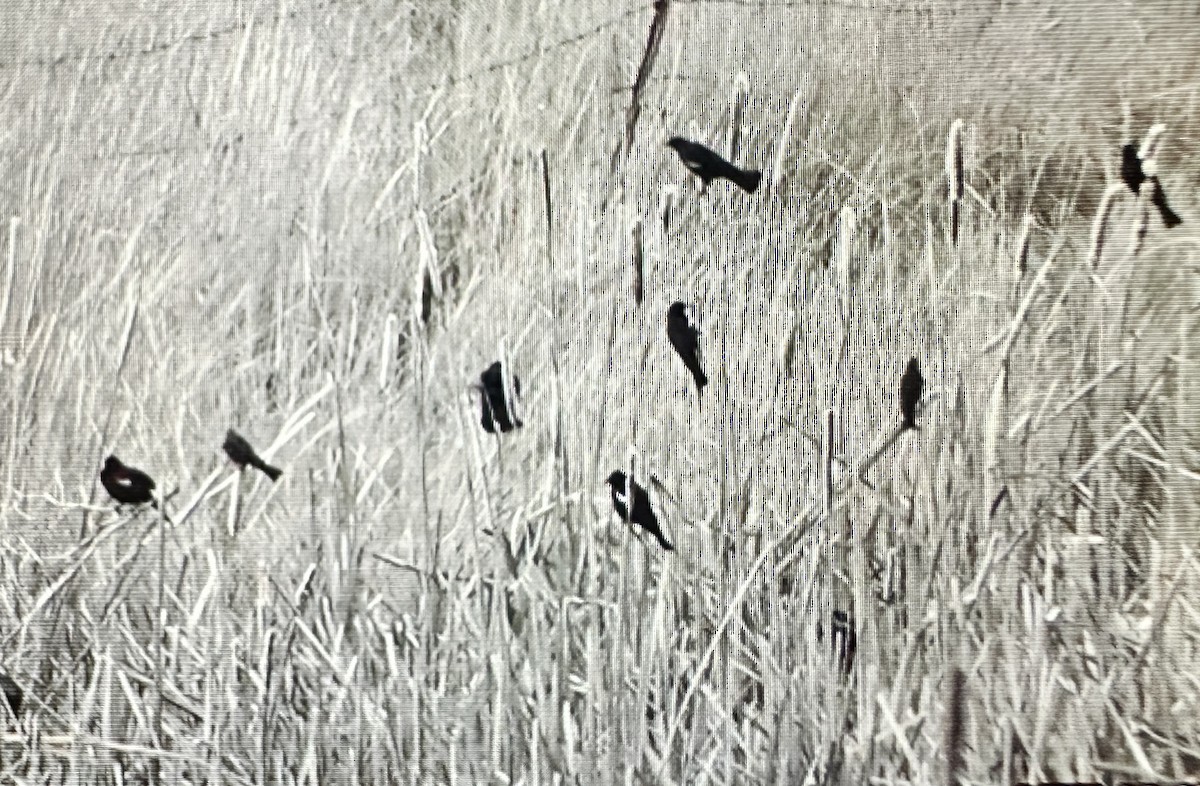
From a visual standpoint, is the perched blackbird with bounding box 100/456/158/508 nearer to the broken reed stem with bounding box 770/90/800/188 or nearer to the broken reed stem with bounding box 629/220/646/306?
the broken reed stem with bounding box 629/220/646/306

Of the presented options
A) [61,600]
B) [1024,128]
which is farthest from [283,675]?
[1024,128]

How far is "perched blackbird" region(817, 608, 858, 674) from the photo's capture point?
62cm

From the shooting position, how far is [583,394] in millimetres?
625

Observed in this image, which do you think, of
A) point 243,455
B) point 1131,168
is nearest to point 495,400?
point 243,455

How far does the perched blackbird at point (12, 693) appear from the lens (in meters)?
0.62

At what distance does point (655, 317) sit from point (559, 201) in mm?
116

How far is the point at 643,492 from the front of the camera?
2.05 ft

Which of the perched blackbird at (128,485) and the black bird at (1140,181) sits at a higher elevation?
the black bird at (1140,181)

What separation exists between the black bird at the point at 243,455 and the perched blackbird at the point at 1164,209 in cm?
→ 72

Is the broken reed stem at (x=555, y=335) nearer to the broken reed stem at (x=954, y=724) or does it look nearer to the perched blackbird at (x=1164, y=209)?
the broken reed stem at (x=954, y=724)

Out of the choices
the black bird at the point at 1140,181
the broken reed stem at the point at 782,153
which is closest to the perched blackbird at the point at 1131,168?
the black bird at the point at 1140,181

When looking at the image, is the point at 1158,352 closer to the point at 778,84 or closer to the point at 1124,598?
the point at 1124,598

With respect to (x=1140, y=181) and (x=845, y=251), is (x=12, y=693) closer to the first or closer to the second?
(x=845, y=251)

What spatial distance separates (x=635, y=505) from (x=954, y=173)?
364 mm
